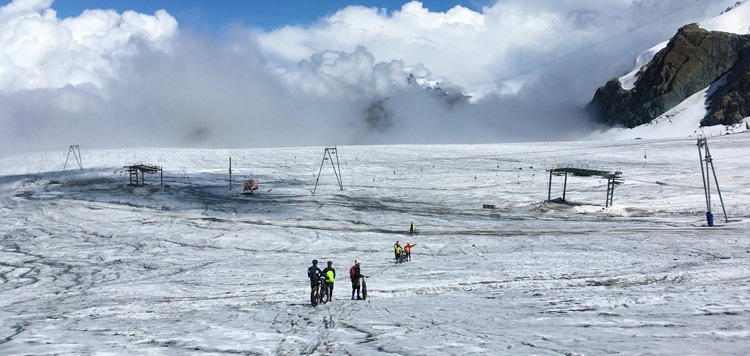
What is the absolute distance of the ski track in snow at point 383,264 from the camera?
1482cm

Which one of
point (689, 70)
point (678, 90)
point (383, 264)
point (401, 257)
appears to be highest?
point (689, 70)

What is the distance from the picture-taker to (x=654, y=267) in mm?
26766

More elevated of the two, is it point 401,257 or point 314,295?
point 314,295

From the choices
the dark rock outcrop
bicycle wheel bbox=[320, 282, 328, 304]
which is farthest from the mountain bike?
the dark rock outcrop

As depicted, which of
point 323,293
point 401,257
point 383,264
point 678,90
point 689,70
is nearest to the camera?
point 323,293

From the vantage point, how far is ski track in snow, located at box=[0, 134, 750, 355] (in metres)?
14.8

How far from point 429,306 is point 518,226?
2872 centimetres

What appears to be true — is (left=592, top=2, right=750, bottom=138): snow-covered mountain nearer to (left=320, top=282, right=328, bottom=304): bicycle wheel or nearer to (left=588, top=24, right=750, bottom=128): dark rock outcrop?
(left=588, top=24, right=750, bottom=128): dark rock outcrop

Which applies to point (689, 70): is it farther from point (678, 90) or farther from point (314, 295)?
point (314, 295)

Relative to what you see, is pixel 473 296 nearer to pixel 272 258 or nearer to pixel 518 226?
pixel 272 258

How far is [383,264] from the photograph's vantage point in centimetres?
3081

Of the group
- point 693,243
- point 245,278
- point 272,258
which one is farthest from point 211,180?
point 693,243

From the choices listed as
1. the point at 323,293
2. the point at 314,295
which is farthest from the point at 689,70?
the point at 314,295

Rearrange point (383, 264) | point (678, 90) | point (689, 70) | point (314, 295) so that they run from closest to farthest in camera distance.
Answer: point (314, 295) < point (383, 264) < point (689, 70) < point (678, 90)
